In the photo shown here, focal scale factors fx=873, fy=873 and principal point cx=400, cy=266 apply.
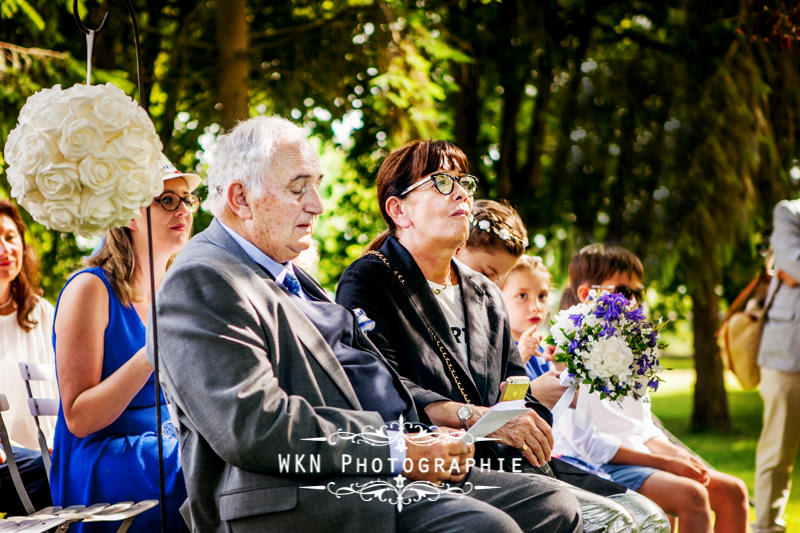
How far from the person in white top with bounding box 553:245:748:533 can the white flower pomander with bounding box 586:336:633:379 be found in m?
0.73

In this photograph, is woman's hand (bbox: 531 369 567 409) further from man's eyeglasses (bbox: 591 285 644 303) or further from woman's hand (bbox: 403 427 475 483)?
man's eyeglasses (bbox: 591 285 644 303)

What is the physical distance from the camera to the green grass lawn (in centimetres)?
886

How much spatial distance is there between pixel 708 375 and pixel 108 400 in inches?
403

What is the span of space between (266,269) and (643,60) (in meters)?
7.33

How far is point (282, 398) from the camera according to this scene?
2383 mm

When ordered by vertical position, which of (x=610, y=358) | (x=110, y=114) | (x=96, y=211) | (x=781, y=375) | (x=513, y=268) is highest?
(x=110, y=114)

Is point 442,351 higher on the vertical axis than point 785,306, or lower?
higher

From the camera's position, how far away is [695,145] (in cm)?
823

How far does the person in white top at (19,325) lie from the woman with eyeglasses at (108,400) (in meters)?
1.21

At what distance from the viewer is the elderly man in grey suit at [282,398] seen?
232 centimetres

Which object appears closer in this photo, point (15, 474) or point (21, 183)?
point (21, 183)

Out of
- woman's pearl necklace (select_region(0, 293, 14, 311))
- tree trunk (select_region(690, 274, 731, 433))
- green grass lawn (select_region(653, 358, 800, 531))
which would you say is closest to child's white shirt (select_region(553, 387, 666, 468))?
green grass lawn (select_region(653, 358, 800, 531))

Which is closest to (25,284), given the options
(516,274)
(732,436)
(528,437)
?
(516,274)

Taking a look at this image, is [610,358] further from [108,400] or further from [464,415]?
[108,400]
